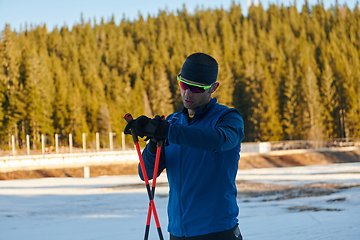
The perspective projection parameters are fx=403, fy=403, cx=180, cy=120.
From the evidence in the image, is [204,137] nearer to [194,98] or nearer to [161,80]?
[194,98]

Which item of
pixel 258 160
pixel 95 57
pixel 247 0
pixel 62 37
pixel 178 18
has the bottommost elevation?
pixel 258 160

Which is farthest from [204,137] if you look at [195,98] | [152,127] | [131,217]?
[131,217]

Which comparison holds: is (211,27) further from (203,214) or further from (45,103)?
(203,214)

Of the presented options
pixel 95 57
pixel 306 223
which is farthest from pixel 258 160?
pixel 95 57

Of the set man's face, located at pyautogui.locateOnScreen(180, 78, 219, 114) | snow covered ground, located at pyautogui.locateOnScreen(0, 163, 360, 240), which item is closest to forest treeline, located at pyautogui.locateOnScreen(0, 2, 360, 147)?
snow covered ground, located at pyautogui.locateOnScreen(0, 163, 360, 240)

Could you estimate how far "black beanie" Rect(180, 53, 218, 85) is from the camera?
1.77m

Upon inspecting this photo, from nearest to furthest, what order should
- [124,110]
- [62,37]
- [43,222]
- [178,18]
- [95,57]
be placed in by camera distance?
[43,222], [124,110], [95,57], [62,37], [178,18]

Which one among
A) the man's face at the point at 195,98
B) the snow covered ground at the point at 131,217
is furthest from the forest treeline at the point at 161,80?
→ the man's face at the point at 195,98

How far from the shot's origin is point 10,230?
24.2 ft

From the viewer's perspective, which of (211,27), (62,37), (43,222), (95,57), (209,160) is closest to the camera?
(209,160)

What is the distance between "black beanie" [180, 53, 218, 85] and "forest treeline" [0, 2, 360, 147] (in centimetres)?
5675

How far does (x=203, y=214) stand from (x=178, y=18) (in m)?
126

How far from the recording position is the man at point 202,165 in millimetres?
1606

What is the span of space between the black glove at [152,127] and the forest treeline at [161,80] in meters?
56.9
